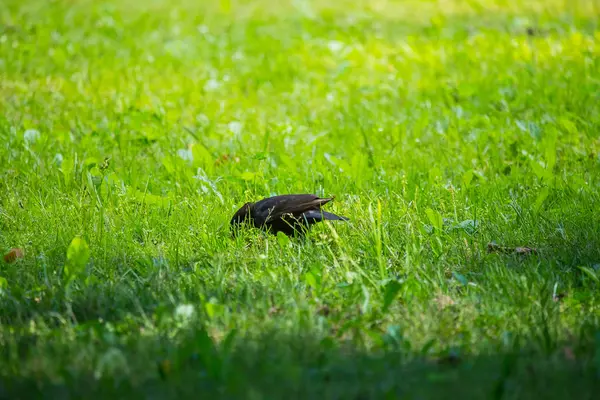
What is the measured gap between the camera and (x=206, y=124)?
5.88 m

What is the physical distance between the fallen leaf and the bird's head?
3.51 feet

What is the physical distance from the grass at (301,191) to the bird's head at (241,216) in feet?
0.31

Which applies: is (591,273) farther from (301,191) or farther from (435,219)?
(301,191)

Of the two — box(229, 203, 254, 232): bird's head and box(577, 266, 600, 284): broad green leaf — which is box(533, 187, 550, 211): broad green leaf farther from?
box(229, 203, 254, 232): bird's head

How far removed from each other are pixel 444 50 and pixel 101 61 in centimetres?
335

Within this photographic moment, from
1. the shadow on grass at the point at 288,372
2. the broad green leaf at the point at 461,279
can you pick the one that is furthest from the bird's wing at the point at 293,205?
the shadow on grass at the point at 288,372

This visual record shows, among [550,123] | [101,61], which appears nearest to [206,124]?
[101,61]

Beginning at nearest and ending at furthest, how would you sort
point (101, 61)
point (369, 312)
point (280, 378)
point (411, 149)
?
point (280, 378) < point (369, 312) < point (411, 149) < point (101, 61)

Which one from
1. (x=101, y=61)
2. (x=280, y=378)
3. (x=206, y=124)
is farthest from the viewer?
(x=101, y=61)

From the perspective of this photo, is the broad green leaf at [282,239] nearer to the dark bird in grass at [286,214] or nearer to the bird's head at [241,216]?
the dark bird in grass at [286,214]

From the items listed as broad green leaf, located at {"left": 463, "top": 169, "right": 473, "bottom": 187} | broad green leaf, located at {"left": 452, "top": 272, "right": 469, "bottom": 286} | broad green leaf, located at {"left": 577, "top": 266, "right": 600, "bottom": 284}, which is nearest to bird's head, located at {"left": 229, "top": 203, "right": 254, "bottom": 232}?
broad green leaf, located at {"left": 452, "top": 272, "right": 469, "bottom": 286}

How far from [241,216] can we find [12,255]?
116 cm

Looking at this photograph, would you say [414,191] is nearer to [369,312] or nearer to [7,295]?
[369,312]

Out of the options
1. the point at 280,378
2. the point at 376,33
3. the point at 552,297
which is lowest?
the point at 552,297
